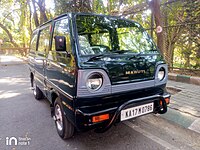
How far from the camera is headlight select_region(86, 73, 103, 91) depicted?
2104 millimetres

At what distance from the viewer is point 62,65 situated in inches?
97.9

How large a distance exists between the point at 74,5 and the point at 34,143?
8.31 m

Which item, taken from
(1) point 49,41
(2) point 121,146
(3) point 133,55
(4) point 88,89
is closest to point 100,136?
(2) point 121,146

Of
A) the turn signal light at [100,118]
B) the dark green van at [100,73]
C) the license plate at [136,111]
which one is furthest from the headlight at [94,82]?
the license plate at [136,111]

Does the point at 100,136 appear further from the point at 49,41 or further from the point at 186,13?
the point at 186,13

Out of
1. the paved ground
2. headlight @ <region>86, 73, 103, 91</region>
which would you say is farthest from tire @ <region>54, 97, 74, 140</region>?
the paved ground

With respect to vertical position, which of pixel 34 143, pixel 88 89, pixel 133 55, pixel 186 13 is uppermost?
pixel 186 13

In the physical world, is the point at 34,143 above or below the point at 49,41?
below

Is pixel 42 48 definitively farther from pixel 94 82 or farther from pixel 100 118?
pixel 100 118

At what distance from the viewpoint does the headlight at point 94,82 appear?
2104mm

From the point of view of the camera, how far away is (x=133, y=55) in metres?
2.57

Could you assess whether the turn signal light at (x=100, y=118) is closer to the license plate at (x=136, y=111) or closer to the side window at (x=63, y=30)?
the license plate at (x=136, y=111)

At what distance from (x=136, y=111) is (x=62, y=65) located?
3.96ft

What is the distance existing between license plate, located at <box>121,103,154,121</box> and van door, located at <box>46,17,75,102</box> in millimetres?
716
